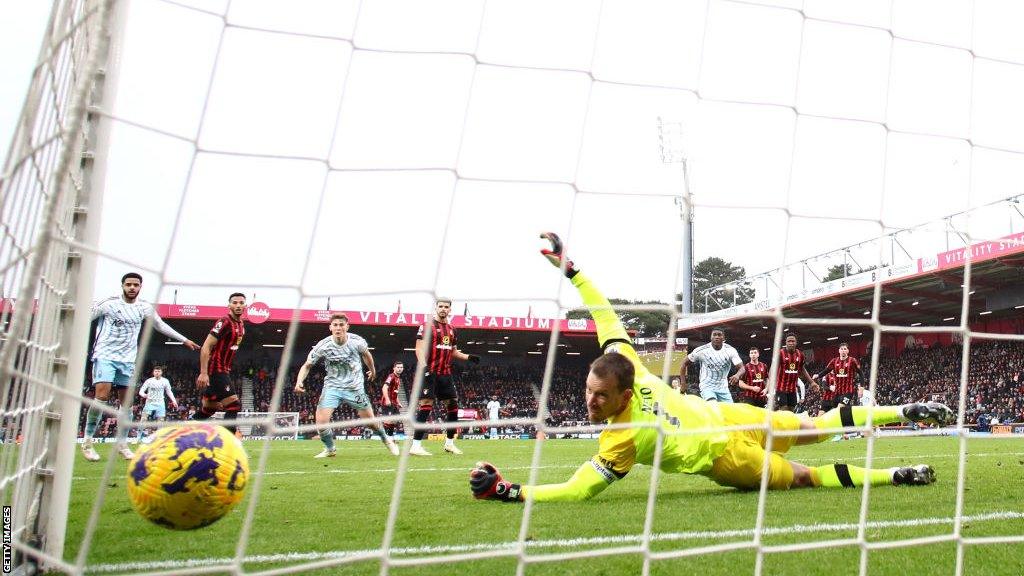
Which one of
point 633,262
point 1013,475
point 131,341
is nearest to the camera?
point 633,262

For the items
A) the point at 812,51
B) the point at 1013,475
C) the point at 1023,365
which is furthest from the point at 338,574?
the point at 1023,365

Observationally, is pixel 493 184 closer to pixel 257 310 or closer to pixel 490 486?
pixel 490 486

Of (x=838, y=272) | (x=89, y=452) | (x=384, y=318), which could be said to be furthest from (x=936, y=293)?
(x=384, y=318)

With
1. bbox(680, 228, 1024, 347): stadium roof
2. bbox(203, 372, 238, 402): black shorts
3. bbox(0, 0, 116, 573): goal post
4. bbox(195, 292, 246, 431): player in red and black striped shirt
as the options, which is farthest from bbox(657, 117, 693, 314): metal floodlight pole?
bbox(680, 228, 1024, 347): stadium roof

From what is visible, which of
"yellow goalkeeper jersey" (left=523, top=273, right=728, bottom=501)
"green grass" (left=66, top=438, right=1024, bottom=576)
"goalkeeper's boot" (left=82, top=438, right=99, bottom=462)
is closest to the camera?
"green grass" (left=66, top=438, right=1024, bottom=576)

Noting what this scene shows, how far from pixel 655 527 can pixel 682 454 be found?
0.68m

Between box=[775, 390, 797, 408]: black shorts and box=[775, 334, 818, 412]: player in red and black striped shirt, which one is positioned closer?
box=[775, 334, 818, 412]: player in red and black striped shirt

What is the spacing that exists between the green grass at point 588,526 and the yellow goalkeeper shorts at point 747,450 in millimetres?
107

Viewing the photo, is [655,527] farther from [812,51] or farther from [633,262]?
[812,51]

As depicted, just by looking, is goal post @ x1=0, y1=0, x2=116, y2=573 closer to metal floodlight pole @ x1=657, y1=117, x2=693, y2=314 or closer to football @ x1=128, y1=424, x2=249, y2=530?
football @ x1=128, y1=424, x2=249, y2=530

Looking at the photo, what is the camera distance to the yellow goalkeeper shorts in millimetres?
4035

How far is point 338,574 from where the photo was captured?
2420 mm

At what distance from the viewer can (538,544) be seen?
2875mm

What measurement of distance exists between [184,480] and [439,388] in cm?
625
